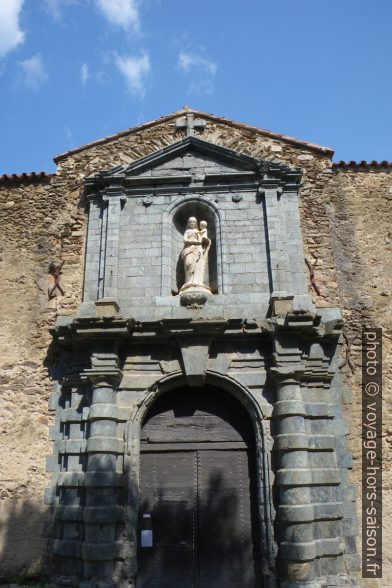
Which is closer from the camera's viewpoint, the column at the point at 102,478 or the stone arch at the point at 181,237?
the column at the point at 102,478

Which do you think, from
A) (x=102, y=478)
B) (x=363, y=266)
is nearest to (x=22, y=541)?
(x=102, y=478)

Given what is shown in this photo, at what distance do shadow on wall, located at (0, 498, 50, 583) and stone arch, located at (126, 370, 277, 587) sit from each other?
1.18 m

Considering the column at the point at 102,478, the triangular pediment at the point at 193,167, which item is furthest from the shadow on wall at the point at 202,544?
the triangular pediment at the point at 193,167

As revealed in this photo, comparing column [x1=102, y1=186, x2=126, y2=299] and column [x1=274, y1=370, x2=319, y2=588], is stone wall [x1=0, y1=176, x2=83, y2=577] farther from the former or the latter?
column [x1=274, y1=370, x2=319, y2=588]

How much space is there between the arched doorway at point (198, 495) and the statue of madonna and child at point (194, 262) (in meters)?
1.30

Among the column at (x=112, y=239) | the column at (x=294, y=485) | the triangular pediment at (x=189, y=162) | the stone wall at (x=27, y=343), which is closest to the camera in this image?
the column at (x=294, y=485)

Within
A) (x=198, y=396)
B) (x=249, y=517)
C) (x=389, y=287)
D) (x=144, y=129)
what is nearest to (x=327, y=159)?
(x=389, y=287)

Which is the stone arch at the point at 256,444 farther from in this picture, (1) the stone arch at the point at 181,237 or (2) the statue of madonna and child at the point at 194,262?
(1) the stone arch at the point at 181,237

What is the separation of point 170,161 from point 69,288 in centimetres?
269

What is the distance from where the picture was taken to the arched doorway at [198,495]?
616 centimetres

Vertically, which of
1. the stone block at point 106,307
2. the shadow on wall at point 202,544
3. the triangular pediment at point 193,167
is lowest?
the shadow on wall at point 202,544

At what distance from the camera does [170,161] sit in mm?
8312

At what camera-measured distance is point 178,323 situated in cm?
666

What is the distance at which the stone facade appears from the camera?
6.05 meters
